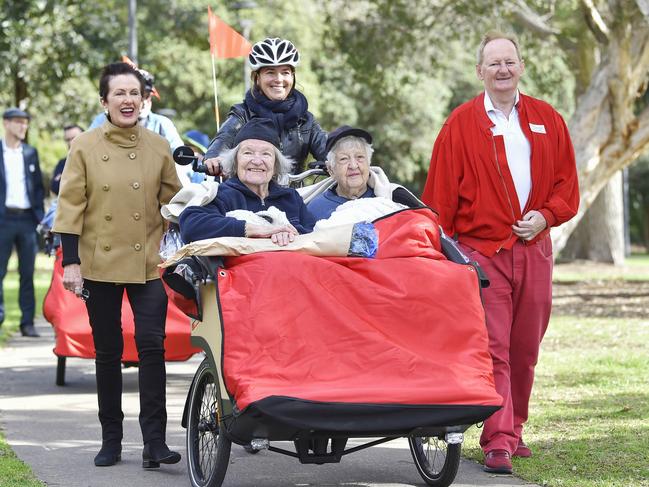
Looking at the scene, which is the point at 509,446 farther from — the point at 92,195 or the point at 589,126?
the point at 589,126

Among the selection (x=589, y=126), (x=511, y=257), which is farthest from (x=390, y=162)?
(x=511, y=257)

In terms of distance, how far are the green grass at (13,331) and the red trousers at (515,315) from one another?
2.44 metres

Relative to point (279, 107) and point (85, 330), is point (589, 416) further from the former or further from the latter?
point (85, 330)

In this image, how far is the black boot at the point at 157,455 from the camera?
265 inches

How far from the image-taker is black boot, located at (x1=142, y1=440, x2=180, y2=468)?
672 cm

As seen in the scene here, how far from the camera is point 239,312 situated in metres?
5.41

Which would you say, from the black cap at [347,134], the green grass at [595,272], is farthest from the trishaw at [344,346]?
the green grass at [595,272]

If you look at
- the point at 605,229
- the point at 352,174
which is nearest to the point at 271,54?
the point at 352,174

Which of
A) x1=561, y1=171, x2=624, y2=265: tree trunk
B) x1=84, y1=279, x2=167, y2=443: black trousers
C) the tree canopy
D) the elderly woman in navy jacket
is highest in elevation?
the tree canopy

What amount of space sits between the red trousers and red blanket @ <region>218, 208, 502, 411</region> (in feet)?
4.18

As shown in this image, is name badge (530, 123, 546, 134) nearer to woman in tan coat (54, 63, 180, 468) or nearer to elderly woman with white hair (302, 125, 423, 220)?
elderly woman with white hair (302, 125, 423, 220)

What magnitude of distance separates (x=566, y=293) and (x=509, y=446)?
1398 centimetres

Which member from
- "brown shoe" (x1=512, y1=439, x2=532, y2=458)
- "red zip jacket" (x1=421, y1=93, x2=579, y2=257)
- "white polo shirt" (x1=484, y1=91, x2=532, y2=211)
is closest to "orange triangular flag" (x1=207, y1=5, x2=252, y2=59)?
"red zip jacket" (x1=421, y1=93, x2=579, y2=257)

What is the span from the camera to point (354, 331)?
5.43 meters
